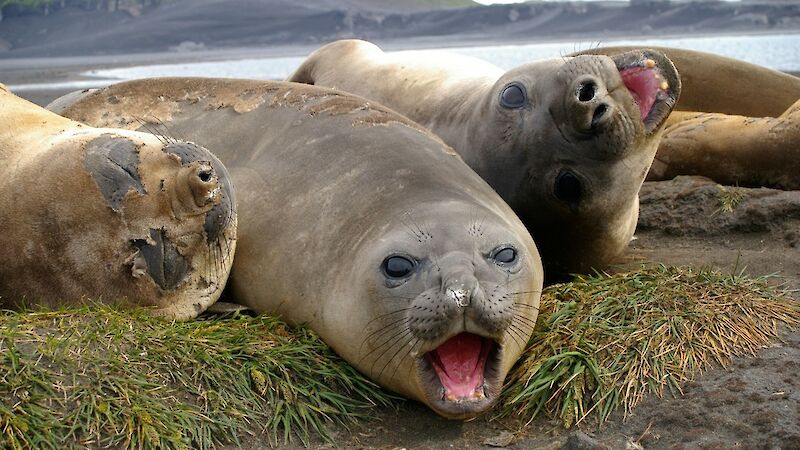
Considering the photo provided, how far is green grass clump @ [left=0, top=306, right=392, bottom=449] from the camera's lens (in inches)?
140

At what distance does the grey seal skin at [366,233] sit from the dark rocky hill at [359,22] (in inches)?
2564

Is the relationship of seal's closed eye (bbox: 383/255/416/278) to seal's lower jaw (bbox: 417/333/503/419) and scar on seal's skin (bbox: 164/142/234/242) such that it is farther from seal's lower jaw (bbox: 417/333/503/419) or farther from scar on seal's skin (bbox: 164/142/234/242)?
scar on seal's skin (bbox: 164/142/234/242)

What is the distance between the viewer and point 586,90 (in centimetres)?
495

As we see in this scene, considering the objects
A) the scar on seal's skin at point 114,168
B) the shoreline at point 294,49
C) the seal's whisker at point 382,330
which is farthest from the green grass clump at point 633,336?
the shoreline at point 294,49

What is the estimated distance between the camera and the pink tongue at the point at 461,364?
151 inches

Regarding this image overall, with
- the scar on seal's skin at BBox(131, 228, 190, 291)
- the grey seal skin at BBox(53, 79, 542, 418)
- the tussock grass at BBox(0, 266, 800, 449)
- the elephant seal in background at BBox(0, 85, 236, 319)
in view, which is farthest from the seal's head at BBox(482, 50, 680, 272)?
the scar on seal's skin at BBox(131, 228, 190, 291)

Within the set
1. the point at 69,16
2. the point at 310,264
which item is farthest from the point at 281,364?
the point at 69,16

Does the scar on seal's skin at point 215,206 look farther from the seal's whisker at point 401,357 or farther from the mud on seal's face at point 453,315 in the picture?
the seal's whisker at point 401,357

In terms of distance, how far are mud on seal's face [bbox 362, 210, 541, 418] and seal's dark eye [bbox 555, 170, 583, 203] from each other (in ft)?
3.27

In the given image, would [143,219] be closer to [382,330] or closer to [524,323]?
[382,330]

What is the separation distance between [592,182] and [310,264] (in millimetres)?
1415

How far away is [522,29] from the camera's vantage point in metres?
79.1

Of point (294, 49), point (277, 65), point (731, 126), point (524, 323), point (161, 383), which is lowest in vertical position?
point (294, 49)

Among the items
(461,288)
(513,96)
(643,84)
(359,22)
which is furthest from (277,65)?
(461,288)
